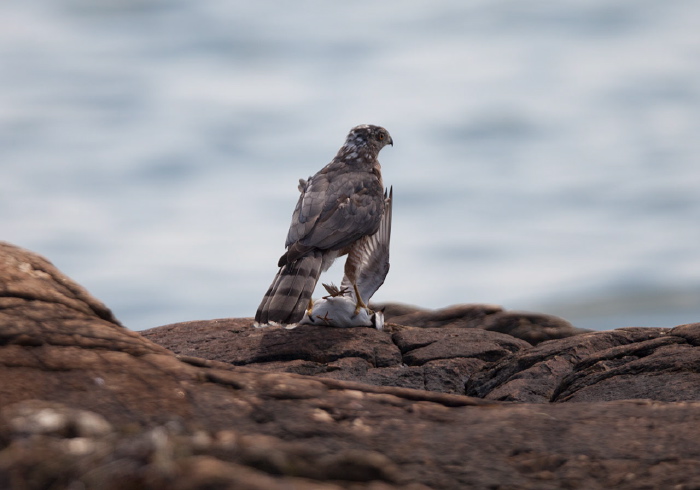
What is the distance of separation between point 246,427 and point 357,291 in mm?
6652

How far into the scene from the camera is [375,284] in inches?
405

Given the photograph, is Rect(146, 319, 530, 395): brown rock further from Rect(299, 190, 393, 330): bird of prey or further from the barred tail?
the barred tail

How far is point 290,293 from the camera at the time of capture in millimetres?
8773

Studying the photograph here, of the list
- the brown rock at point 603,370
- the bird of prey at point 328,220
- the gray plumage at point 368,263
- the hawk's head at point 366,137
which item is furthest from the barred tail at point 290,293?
the hawk's head at point 366,137

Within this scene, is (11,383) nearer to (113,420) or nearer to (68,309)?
(113,420)

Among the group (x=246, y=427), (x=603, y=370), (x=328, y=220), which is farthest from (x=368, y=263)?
(x=246, y=427)

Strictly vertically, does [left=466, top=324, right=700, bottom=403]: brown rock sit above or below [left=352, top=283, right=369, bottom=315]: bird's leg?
below

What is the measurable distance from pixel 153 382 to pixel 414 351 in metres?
5.85

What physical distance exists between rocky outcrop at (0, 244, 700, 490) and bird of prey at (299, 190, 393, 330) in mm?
5482

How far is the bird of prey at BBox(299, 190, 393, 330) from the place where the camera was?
31.8ft

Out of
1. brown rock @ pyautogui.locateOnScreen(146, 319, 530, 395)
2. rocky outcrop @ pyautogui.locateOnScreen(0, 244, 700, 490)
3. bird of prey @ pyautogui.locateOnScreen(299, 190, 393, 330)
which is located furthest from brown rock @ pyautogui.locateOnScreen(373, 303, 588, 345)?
rocky outcrop @ pyautogui.locateOnScreen(0, 244, 700, 490)

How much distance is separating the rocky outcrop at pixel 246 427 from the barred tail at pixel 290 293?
4384mm

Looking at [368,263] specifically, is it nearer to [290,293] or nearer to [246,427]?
[290,293]

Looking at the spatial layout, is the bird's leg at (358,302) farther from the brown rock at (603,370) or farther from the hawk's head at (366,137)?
the hawk's head at (366,137)
